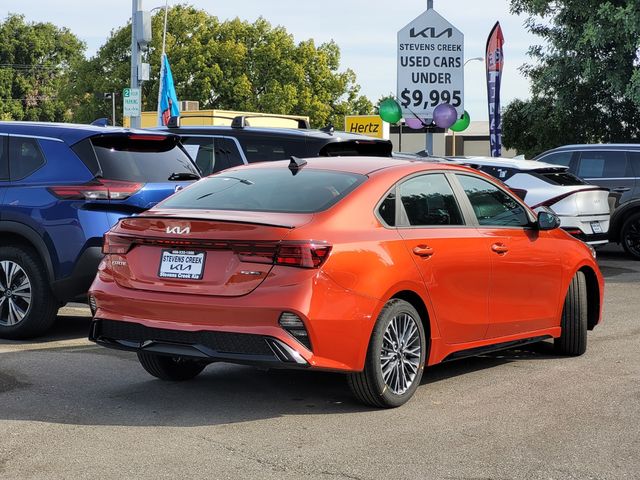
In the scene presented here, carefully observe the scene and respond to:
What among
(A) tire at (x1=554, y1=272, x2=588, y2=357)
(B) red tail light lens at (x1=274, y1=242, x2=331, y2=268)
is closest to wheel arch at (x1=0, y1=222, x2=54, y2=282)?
(B) red tail light lens at (x1=274, y1=242, x2=331, y2=268)

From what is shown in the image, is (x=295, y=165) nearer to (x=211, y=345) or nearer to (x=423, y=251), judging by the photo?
(x=423, y=251)

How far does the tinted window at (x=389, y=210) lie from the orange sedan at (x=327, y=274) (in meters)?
0.01

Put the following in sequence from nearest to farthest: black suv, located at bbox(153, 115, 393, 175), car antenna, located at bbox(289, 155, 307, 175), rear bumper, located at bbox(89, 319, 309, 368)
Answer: rear bumper, located at bbox(89, 319, 309, 368)
car antenna, located at bbox(289, 155, 307, 175)
black suv, located at bbox(153, 115, 393, 175)

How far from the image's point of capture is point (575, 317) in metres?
8.64

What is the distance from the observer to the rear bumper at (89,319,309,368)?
20.3 ft

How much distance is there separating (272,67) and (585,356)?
6030 centimetres

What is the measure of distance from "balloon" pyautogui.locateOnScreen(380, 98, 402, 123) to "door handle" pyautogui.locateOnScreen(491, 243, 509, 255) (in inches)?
491

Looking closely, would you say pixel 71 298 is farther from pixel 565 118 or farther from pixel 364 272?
pixel 565 118

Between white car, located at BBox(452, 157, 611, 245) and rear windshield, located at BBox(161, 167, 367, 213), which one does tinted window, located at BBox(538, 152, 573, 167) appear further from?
rear windshield, located at BBox(161, 167, 367, 213)

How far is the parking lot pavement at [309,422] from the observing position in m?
5.41

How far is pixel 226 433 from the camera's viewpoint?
609 cm

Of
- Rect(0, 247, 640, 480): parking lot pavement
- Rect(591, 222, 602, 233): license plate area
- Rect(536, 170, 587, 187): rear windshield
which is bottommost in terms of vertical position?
Rect(0, 247, 640, 480): parking lot pavement

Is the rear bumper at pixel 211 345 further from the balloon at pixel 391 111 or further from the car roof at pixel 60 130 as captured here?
the balloon at pixel 391 111

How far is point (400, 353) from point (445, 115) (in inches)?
502
